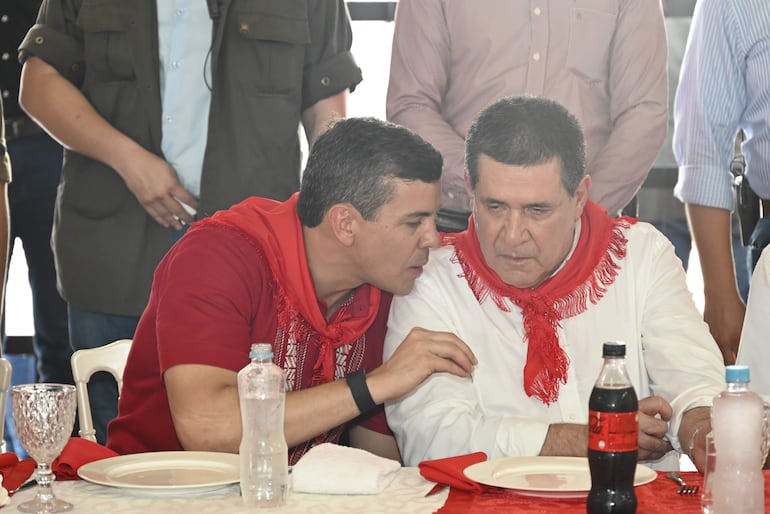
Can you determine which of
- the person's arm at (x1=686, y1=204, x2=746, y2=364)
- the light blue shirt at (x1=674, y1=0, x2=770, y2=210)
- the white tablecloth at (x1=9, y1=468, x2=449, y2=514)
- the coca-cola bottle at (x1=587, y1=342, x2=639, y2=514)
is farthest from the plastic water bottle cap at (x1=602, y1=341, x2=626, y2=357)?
the light blue shirt at (x1=674, y1=0, x2=770, y2=210)

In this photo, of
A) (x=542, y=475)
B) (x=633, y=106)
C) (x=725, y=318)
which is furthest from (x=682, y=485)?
(x=633, y=106)

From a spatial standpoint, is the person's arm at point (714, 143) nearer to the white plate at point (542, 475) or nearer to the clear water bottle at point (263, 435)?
the white plate at point (542, 475)

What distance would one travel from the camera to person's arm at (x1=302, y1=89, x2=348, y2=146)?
3.25 m

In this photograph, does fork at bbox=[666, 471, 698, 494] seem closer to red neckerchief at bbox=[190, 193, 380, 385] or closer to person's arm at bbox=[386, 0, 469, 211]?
red neckerchief at bbox=[190, 193, 380, 385]

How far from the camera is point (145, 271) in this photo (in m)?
3.15

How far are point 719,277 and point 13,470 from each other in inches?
76.9

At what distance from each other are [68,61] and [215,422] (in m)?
1.31

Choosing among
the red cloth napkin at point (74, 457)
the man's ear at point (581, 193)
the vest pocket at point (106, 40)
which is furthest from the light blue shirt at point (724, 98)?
the red cloth napkin at point (74, 457)

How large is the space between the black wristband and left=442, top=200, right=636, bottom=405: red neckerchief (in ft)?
1.37

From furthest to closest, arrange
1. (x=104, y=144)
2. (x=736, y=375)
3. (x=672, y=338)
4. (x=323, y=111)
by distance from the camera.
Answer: (x=323, y=111)
(x=104, y=144)
(x=672, y=338)
(x=736, y=375)

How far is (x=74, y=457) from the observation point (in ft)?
6.88

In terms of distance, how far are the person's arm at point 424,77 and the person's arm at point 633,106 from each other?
0.37m

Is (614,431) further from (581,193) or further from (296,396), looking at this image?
(581,193)

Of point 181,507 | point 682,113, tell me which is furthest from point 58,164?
point 181,507
